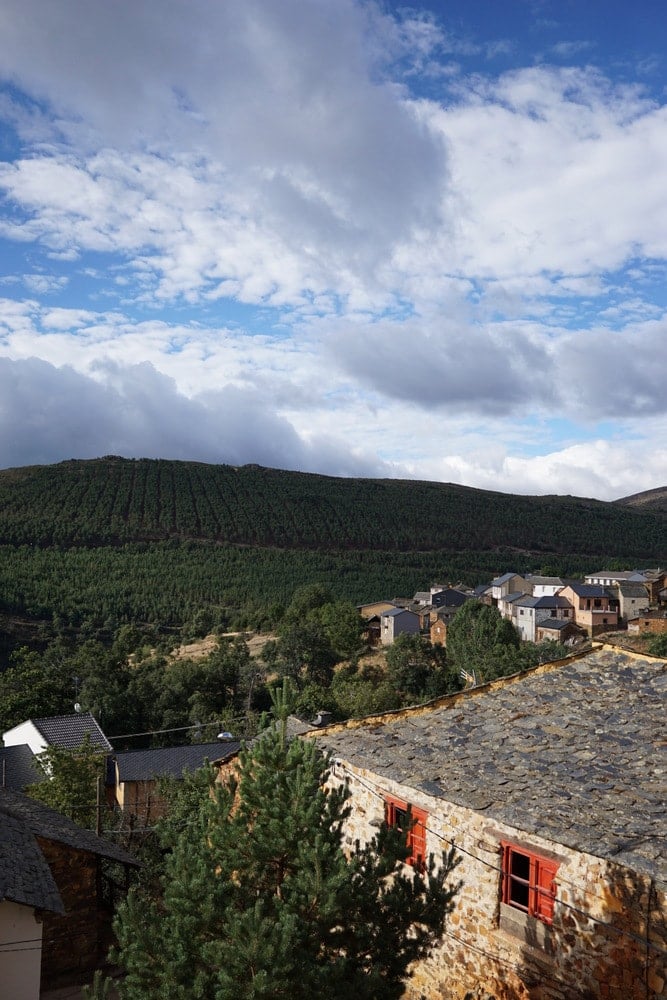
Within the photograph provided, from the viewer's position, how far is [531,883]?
276 inches

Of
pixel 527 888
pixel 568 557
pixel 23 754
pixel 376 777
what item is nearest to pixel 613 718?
pixel 527 888

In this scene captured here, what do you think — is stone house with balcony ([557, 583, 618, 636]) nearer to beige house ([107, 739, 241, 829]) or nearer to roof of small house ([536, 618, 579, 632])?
roof of small house ([536, 618, 579, 632])

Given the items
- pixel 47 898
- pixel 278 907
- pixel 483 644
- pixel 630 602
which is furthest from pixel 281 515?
pixel 278 907

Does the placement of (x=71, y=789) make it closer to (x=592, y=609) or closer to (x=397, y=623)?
(x=397, y=623)

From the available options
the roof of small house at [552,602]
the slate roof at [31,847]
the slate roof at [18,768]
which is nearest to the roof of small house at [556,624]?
the roof of small house at [552,602]

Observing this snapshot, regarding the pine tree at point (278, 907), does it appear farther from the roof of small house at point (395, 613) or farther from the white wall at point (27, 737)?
the roof of small house at point (395, 613)

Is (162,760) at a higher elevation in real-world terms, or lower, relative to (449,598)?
lower

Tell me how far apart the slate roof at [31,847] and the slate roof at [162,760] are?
456 inches

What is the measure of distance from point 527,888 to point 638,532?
15569 cm

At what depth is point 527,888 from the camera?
7.34m

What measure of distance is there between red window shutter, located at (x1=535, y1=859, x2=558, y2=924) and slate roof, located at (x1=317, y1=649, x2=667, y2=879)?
47 centimetres

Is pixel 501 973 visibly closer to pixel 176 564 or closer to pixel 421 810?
pixel 421 810

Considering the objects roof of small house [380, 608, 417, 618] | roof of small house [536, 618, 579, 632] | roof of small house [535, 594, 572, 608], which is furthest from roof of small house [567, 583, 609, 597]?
roof of small house [380, 608, 417, 618]

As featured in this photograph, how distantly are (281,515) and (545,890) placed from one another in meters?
127
